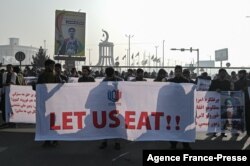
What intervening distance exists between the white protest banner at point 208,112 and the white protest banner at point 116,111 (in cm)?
177

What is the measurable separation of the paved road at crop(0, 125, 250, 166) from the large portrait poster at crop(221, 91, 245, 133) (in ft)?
1.15

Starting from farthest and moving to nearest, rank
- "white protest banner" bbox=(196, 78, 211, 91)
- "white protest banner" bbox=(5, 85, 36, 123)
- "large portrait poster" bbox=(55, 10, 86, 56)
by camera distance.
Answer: "large portrait poster" bbox=(55, 10, 86, 56)
"white protest banner" bbox=(196, 78, 211, 91)
"white protest banner" bbox=(5, 85, 36, 123)

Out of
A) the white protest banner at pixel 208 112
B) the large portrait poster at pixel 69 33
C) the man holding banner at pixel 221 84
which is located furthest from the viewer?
the large portrait poster at pixel 69 33

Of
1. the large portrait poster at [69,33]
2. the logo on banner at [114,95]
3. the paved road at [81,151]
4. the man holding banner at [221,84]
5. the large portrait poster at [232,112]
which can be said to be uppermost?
the large portrait poster at [69,33]

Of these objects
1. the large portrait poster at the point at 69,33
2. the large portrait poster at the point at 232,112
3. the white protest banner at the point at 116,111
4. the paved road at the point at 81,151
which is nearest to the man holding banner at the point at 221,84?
the large portrait poster at the point at 232,112

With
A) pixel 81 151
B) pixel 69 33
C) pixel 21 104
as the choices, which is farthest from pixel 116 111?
pixel 69 33

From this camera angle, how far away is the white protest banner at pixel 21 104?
14.3 m

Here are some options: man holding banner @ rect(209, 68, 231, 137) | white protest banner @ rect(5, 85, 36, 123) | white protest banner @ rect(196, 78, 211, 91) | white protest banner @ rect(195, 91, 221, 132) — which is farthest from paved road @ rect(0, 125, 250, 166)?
white protest banner @ rect(196, 78, 211, 91)

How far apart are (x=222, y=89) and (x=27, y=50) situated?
452 feet

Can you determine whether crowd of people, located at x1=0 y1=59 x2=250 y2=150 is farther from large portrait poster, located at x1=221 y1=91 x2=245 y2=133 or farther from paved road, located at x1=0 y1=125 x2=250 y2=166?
paved road, located at x1=0 y1=125 x2=250 y2=166

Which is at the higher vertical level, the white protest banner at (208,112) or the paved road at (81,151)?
the white protest banner at (208,112)

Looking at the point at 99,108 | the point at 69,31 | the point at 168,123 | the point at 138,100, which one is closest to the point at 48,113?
the point at 99,108

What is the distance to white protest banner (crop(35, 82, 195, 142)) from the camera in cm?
1055

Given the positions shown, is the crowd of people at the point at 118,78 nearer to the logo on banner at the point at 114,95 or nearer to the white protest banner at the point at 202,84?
the logo on banner at the point at 114,95
